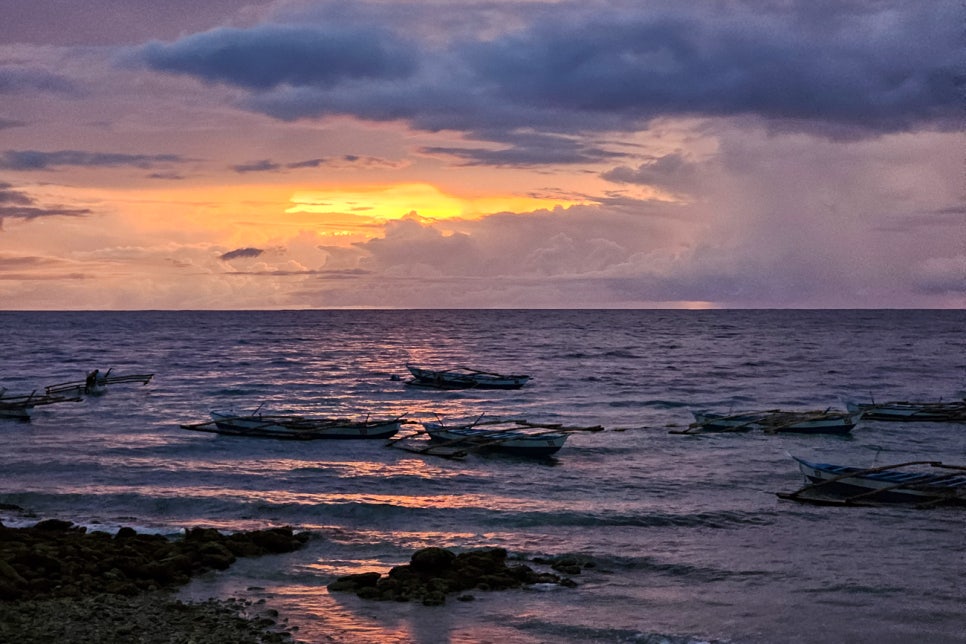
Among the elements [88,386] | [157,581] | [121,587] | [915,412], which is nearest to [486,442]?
[157,581]

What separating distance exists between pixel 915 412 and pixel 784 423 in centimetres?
1050

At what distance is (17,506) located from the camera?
1126 inches

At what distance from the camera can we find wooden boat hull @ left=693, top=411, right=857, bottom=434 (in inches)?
1800

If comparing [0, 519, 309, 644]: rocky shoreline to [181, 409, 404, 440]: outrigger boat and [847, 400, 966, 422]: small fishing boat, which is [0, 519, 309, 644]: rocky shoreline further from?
[847, 400, 966, 422]: small fishing boat

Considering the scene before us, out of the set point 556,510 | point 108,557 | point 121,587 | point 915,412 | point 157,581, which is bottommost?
point 556,510

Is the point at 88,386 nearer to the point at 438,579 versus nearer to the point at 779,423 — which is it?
the point at 779,423

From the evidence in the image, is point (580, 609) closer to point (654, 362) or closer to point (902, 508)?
point (902, 508)

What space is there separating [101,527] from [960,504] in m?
24.8

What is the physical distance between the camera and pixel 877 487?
29.1 m

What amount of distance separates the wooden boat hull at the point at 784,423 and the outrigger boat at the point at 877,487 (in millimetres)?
15096

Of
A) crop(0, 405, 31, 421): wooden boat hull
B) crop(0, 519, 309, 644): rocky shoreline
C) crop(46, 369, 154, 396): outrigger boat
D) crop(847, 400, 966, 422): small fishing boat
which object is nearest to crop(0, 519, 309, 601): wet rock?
crop(0, 519, 309, 644): rocky shoreline

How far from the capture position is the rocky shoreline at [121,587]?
52.1ft

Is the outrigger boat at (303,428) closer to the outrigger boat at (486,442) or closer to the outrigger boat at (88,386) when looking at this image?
the outrigger boat at (486,442)

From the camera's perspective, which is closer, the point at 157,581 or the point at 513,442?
the point at 157,581
